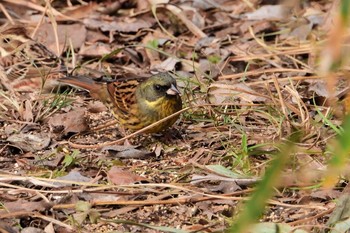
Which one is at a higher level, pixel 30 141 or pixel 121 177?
pixel 121 177

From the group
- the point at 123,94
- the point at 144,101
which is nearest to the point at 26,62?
the point at 123,94

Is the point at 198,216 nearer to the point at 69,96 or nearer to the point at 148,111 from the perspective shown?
the point at 148,111

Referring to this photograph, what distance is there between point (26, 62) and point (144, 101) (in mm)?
1505

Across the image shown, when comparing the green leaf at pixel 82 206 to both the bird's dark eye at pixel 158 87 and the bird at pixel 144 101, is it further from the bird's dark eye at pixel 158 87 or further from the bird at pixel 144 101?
the bird's dark eye at pixel 158 87

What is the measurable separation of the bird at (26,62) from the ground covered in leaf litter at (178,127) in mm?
175

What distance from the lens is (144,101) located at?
187 inches

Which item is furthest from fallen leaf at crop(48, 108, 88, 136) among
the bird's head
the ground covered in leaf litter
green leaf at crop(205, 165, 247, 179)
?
green leaf at crop(205, 165, 247, 179)

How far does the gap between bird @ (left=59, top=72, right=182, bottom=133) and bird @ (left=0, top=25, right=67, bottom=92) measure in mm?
722

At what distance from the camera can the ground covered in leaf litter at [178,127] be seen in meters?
3.64

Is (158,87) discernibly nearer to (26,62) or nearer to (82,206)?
(82,206)

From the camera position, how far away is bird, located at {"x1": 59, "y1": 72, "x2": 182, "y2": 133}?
15.3 ft

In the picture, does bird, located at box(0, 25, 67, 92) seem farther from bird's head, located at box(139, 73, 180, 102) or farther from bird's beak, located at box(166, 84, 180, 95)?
bird's beak, located at box(166, 84, 180, 95)

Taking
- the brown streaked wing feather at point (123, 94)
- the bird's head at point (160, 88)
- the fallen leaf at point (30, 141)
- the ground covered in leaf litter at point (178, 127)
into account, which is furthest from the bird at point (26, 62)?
the bird's head at point (160, 88)

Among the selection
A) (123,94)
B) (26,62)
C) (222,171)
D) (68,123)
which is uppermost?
(222,171)
